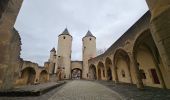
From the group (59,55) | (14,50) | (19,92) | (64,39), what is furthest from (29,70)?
(19,92)

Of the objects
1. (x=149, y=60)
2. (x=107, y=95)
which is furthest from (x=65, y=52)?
(x=107, y=95)

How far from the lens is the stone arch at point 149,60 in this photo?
999 cm

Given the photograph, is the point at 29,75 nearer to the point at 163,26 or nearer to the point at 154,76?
the point at 154,76

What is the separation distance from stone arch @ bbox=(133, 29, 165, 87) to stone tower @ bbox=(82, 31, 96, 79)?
20.1 metres

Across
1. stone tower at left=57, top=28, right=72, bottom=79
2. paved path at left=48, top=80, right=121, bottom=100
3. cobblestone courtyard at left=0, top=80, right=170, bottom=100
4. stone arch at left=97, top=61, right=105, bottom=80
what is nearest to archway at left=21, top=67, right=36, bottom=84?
stone tower at left=57, top=28, right=72, bottom=79

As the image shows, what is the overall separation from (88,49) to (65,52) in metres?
7.02

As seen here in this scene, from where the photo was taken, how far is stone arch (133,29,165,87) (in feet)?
32.8

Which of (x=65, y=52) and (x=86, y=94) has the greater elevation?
(x=65, y=52)

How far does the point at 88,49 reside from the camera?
112 ft

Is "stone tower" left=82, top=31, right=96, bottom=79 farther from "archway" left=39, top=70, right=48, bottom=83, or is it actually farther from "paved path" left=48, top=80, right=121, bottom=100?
"paved path" left=48, top=80, right=121, bottom=100

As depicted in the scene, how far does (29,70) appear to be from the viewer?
23969 millimetres

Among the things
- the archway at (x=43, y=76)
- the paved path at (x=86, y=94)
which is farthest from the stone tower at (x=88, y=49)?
the paved path at (x=86, y=94)

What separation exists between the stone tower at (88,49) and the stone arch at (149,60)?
20.1 metres

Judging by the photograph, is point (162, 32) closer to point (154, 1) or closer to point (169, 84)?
point (154, 1)
